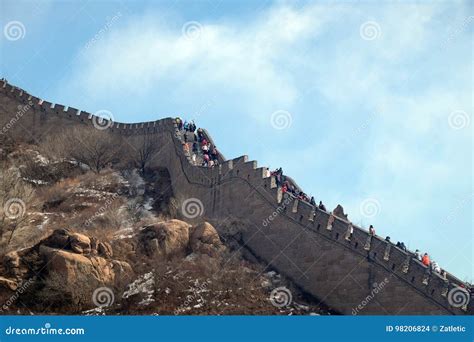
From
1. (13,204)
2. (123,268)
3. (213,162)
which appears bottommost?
(123,268)

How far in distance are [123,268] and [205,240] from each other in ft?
12.8

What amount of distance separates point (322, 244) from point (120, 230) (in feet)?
31.2

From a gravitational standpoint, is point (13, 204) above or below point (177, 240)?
above

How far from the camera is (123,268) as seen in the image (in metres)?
31.8

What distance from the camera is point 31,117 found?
5466 centimetres

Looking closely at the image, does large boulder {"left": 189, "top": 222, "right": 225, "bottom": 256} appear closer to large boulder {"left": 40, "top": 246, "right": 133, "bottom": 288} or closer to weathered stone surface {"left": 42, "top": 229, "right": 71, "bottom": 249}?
large boulder {"left": 40, "top": 246, "right": 133, "bottom": 288}

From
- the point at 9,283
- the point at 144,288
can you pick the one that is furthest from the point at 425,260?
the point at 9,283

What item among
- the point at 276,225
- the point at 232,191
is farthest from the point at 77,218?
the point at 276,225

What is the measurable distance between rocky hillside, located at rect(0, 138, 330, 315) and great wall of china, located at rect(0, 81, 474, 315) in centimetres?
80

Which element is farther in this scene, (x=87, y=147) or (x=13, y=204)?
(x=87, y=147)

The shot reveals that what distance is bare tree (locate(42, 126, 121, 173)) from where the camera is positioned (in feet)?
161

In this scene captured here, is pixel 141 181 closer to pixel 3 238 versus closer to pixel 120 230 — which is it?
pixel 120 230

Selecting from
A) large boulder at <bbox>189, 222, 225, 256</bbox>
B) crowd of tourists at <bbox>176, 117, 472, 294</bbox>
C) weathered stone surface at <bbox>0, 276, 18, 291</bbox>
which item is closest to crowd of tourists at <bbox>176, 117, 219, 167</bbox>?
crowd of tourists at <bbox>176, 117, 472, 294</bbox>

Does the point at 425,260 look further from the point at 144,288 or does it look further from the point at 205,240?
the point at 144,288
